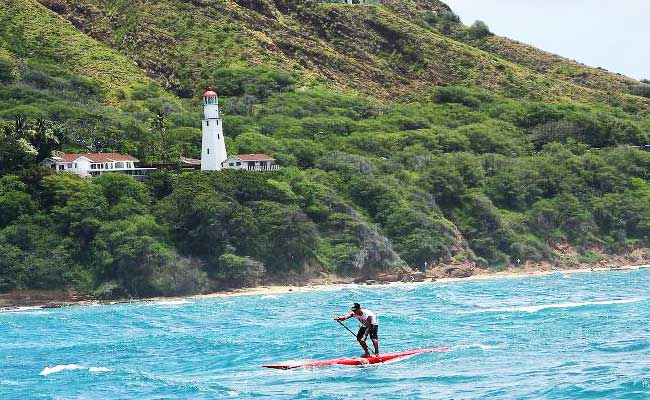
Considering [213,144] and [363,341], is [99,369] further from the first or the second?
[213,144]

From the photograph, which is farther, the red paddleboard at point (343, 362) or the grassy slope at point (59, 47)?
the grassy slope at point (59, 47)

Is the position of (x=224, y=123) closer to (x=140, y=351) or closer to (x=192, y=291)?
(x=192, y=291)

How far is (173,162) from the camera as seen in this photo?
11794 cm

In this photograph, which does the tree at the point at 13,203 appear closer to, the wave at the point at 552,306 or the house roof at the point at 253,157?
the house roof at the point at 253,157

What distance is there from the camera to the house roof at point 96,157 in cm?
11112

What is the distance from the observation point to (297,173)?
393 feet

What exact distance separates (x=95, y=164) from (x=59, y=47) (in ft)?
200

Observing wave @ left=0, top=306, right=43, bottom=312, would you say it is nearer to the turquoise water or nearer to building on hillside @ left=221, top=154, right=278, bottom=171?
the turquoise water

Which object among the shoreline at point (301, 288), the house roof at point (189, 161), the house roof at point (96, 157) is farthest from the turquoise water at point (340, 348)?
Answer: the house roof at point (189, 161)

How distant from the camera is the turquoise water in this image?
38250 millimetres

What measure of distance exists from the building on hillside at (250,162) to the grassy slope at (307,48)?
48.2 m

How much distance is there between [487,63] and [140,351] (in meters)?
146

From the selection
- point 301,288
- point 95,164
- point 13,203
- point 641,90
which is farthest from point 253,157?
point 641,90

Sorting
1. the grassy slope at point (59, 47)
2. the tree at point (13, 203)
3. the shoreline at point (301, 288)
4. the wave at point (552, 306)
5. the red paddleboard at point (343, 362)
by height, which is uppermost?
the grassy slope at point (59, 47)
